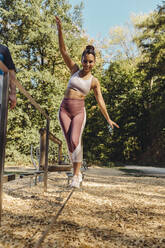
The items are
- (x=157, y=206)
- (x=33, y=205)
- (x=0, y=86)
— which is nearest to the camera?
(x=0, y=86)

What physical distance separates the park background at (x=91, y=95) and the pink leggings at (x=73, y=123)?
435 inches

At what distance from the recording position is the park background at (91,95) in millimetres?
14422

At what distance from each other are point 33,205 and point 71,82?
151 centimetres

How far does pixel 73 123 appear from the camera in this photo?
8.55ft

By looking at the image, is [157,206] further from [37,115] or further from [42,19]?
[42,19]

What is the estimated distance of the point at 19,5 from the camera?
15.0 metres

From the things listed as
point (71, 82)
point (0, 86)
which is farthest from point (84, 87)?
point (0, 86)

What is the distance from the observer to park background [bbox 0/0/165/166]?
14422 mm

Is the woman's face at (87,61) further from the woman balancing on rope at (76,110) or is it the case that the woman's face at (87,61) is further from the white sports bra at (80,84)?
the white sports bra at (80,84)

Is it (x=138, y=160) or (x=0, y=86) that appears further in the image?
(x=138, y=160)

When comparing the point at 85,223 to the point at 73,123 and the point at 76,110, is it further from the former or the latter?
the point at 76,110

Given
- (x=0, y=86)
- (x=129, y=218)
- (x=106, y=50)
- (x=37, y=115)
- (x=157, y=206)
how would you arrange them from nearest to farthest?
(x=0, y=86) → (x=129, y=218) → (x=157, y=206) → (x=37, y=115) → (x=106, y=50)

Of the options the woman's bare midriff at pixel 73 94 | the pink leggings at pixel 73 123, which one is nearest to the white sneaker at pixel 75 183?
the pink leggings at pixel 73 123

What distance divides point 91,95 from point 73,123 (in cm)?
1494
